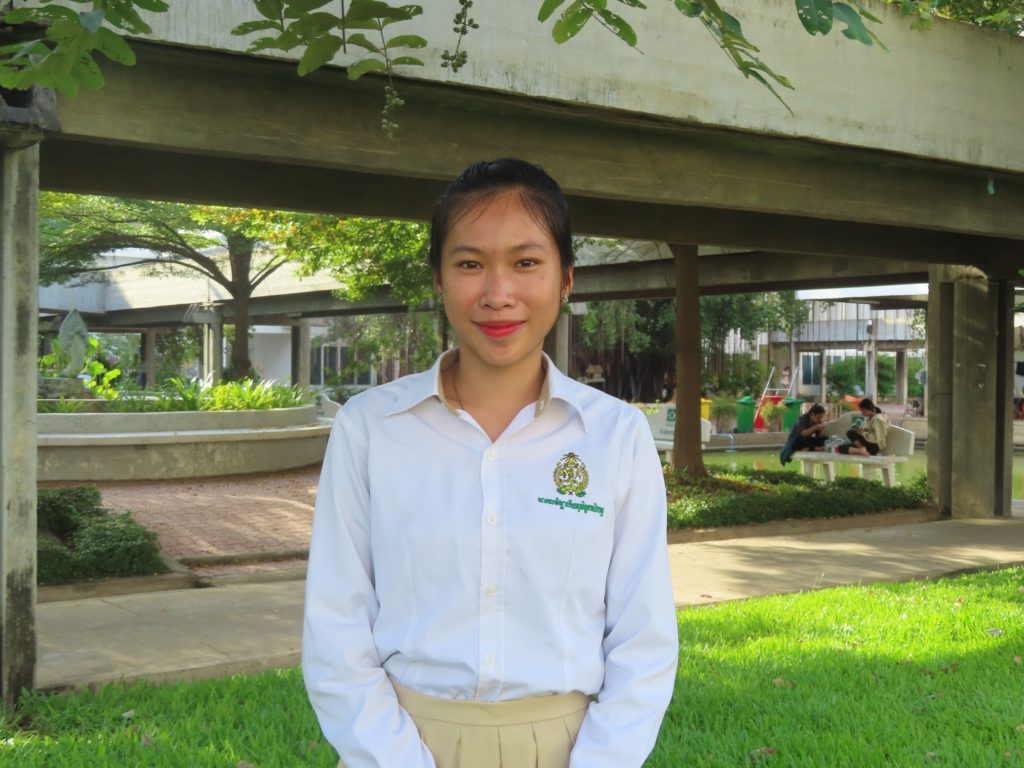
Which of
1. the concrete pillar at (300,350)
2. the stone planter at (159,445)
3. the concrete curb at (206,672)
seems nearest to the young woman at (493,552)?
the concrete curb at (206,672)

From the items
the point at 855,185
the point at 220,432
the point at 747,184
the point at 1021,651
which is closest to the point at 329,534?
the point at 1021,651

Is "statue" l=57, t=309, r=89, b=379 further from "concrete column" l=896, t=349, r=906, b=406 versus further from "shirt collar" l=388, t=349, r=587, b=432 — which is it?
"concrete column" l=896, t=349, r=906, b=406

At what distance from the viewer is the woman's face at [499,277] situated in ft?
6.94

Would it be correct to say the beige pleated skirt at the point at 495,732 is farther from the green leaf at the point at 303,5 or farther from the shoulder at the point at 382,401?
the green leaf at the point at 303,5

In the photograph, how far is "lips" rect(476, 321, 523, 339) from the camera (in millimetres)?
2133

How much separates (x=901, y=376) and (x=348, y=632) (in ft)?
190

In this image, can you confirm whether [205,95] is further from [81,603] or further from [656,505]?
[656,505]

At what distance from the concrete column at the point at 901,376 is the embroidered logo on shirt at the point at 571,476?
55640 mm

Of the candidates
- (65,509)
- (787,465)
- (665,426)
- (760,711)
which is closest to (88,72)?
(760,711)

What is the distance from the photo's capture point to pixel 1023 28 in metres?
12.5

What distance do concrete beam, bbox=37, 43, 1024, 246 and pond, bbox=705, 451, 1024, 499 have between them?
10.1 metres

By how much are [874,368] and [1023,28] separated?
37.2 m

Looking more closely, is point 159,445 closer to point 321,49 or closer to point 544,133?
point 544,133

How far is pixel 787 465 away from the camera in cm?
2206
